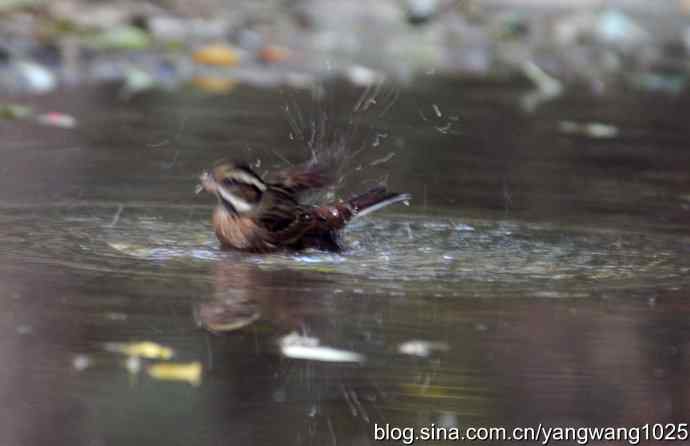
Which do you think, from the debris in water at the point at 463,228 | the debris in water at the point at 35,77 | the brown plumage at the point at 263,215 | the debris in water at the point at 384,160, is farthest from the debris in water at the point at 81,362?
the debris in water at the point at 35,77

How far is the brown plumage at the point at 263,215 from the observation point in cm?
732

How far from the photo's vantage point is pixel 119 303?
250 inches

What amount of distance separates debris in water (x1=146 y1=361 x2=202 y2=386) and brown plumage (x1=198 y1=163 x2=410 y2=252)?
1795 mm

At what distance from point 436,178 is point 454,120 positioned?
2.44 meters

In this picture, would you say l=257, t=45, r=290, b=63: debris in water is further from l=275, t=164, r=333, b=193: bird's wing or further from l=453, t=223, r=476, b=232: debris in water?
l=275, t=164, r=333, b=193: bird's wing

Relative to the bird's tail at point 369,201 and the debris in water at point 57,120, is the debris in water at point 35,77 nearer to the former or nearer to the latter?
the debris in water at point 57,120

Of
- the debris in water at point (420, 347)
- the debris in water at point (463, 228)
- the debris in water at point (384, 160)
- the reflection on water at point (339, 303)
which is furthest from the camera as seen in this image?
the debris in water at point (384, 160)

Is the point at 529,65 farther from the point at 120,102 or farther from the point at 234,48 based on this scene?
the point at 120,102

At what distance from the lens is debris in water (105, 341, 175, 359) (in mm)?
5660

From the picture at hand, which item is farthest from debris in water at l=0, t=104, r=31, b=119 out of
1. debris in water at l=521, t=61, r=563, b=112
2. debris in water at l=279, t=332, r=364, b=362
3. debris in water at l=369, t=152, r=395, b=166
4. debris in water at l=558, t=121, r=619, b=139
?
debris in water at l=279, t=332, r=364, b=362

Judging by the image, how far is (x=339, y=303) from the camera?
6.57 meters

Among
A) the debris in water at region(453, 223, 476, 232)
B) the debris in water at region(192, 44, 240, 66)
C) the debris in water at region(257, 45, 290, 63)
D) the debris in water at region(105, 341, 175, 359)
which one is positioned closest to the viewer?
the debris in water at region(105, 341, 175, 359)

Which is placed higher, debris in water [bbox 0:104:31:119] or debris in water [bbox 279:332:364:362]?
debris in water [bbox 0:104:31:119]

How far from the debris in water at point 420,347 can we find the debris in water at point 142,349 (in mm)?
784
